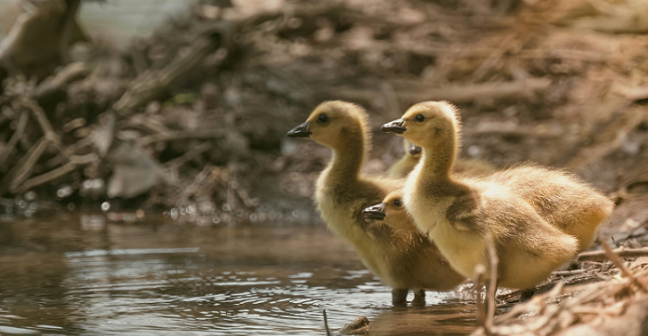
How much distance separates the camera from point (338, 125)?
17.1 ft

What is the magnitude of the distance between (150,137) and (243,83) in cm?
194

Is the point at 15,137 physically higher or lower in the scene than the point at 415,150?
higher

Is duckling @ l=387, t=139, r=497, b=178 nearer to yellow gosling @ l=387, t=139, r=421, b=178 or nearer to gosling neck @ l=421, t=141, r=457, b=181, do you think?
yellow gosling @ l=387, t=139, r=421, b=178

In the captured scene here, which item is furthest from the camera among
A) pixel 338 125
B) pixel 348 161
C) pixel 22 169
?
pixel 22 169

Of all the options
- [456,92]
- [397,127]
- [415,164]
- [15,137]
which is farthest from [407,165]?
[15,137]

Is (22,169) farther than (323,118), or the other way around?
(22,169)

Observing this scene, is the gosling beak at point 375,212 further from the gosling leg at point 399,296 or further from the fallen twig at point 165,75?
the fallen twig at point 165,75

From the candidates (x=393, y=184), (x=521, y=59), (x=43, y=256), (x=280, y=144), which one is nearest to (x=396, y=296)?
(x=393, y=184)

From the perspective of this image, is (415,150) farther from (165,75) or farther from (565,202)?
(165,75)

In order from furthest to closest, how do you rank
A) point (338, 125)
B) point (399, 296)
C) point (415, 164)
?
point (415, 164) < point (338, 125) < point (399, 296)

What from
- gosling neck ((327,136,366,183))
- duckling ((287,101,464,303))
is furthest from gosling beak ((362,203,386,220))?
gosling neck ((327,136,366,183))

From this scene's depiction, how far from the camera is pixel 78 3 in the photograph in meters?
9.65

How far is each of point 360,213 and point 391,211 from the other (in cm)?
35

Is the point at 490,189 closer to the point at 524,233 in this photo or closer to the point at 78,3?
the point at 524,233
